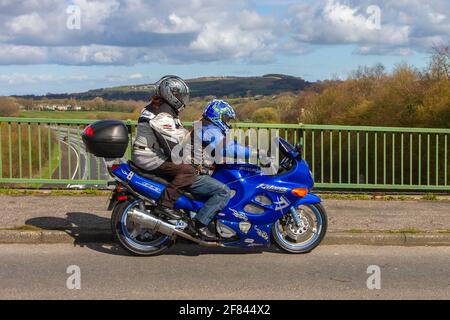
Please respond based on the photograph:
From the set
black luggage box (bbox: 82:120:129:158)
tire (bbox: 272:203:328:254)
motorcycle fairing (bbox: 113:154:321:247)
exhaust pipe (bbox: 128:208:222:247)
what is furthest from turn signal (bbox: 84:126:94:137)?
tire (bbox: 272:203:328:254)

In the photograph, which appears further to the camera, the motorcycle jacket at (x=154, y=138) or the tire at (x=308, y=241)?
the tire at (x=308, y=241)

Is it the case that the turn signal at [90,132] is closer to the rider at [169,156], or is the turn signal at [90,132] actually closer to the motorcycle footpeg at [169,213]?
the rider at [169,156]

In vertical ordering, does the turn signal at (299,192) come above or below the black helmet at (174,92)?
below

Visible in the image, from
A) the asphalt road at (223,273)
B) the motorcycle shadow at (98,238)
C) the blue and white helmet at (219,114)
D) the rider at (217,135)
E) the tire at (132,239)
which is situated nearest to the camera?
the asphalt road at (223,273)

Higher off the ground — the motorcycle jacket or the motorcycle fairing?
the motorcycle jacket

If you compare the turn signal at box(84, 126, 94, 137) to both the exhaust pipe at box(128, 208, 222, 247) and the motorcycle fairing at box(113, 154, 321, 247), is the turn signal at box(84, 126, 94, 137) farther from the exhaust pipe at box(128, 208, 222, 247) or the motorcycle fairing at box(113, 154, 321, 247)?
the exhaust pipe at box(128, 208, 222, 247)

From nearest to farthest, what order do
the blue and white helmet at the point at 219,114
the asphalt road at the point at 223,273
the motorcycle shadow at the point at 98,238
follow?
the asphalt road at the point at 223,273
the blue and white helmet at the point at 219,114
the motorcycle shadow at the point at 98,238

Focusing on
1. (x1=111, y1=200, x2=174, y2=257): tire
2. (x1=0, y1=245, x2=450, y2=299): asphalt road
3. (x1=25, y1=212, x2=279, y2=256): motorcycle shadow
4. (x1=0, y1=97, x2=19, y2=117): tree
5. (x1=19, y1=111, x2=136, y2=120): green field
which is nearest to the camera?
(x1=0, y1=245, x2=450, y2=299): asphalt road

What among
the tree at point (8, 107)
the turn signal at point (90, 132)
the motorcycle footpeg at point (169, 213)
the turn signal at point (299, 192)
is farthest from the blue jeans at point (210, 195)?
the tree at point (8, 107)

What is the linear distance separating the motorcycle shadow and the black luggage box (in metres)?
1.16

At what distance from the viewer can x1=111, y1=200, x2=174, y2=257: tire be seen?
7.49 metres

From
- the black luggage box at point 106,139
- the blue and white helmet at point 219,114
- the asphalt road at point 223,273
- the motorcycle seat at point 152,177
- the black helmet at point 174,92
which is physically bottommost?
the asphalt road at point 223,273

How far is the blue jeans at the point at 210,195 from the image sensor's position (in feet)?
24.0
